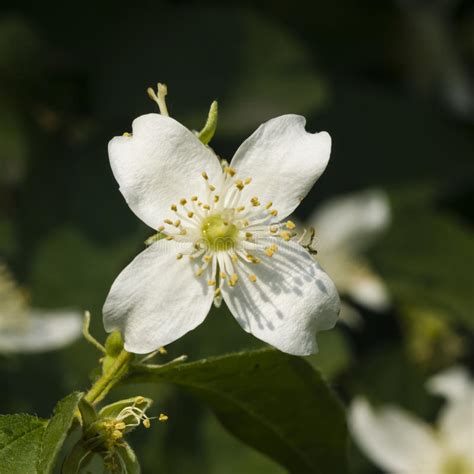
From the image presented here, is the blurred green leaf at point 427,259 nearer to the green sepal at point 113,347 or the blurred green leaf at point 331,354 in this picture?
the blurred green leaf at point 331,354

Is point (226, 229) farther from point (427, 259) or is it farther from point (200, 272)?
point (427, 259)

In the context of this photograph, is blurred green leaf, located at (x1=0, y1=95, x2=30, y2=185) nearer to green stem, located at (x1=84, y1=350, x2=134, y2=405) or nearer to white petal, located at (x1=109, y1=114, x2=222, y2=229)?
white petal, located at (x1=109, y1=114, x2=222, y2=229)

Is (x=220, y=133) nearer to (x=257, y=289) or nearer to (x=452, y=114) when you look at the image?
(x=452, y=114)

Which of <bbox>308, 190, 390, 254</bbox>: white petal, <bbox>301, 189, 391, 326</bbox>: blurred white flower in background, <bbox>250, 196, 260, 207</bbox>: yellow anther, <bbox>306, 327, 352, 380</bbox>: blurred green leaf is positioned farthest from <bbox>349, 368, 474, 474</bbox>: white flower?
<bbox>250, 196, 260, 207</bbox>: yellow anther

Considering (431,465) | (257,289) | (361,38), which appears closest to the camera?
(257,289)

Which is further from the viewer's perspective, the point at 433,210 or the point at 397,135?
the point at 397,135

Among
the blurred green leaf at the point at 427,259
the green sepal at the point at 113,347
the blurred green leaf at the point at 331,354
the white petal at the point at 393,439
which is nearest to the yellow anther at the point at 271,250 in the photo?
the green sepal at the point at 113,347

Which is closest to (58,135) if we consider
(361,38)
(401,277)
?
(401,277)

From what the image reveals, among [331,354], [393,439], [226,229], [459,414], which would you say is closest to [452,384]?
[459,414]
